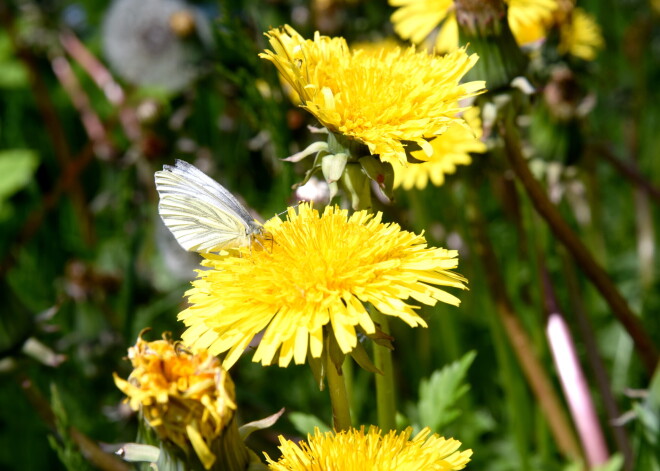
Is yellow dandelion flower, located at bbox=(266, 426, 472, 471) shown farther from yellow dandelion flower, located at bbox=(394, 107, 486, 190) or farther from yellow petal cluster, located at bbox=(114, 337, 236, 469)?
yellow dandelion flower, located at bbox=(394, 107, 486, 190)

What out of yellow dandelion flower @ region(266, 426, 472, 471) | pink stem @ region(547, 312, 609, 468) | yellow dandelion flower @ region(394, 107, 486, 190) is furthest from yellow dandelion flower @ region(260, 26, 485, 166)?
pink stem @ region(547, 312, 609, 468)

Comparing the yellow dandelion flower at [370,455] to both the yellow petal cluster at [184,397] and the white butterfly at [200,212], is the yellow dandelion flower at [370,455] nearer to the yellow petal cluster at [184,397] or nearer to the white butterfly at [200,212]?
the yellow petal cluster at [184,397]

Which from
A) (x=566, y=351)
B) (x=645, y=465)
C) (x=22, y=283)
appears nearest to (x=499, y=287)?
(x=566, y=351)

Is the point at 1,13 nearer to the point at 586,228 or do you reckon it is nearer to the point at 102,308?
the point at 102,308

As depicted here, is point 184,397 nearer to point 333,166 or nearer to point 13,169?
point 333,166

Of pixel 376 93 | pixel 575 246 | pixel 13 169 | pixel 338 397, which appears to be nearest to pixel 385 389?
pixel 338 397
